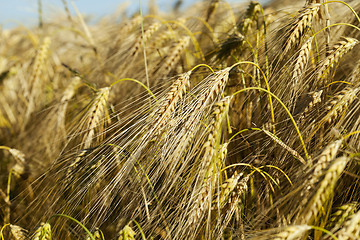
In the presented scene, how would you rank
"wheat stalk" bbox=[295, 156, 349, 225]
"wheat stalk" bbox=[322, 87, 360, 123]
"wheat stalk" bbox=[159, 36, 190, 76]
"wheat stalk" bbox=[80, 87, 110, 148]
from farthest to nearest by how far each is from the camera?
"wheat stalk" bbox=[159, 36, 190, 76]
"wheat stalk" bbox=[80, 87, 110, 148]
"wheat stalk" bbox=[322, 87, 360, 123]
"wheat stalk" bbox=[295, 156, 349, 225]

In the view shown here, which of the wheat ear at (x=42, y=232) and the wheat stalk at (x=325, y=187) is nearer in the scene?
the wheat stalk at (x=325, y=187)

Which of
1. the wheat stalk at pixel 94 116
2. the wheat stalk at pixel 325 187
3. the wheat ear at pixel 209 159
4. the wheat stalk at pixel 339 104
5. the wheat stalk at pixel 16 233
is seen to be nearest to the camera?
the wheat stalk at pixel 325 187

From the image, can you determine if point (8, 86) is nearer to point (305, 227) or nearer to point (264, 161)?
point (264, 161)

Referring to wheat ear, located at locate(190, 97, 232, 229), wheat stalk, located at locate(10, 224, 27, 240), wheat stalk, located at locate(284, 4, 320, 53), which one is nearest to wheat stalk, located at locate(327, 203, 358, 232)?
wheat ear, located at locate(190, 97, 232, 229)

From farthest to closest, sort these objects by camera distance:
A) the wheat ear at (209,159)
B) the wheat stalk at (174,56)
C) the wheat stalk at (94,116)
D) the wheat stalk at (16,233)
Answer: the wheat stalk at (174,56)
the wheat stalk at (94,116)
the wheat stalk at (16,233)
the wheat ear at (209,159)

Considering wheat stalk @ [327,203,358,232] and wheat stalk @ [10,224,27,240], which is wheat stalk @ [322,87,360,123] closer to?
wheat stalk @ [327,203,358,232]

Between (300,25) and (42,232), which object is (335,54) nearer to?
(300,25)

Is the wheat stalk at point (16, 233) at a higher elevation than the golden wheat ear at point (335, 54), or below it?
below

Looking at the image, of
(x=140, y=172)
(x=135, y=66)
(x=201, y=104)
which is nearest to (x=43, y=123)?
(x=135, y=66)

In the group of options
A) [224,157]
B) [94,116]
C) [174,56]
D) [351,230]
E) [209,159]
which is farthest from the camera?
[174,56]

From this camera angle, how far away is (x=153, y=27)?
222 cm

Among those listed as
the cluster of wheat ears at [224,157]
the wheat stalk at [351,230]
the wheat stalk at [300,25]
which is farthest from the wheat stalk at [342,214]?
the wheat stalk at [300,25]

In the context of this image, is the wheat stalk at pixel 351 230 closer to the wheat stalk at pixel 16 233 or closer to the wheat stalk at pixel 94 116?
the wheat stalk at pixel 94 116

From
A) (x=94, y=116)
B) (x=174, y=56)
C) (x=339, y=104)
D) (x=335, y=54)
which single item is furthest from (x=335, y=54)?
(x=94, y=116)
